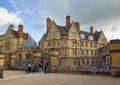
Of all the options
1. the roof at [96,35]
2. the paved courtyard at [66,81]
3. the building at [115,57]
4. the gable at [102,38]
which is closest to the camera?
the paved courtyard at [66,81]

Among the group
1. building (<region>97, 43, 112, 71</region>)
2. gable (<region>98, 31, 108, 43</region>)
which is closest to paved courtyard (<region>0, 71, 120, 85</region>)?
building (<region>97, 43, 112, 71</region>)

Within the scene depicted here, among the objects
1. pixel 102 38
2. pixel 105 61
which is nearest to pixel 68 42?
pixel 105 61

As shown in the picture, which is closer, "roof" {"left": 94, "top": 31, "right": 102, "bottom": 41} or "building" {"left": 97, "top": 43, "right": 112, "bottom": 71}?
"building" {"left": 97, "top": 43, "right": 112, "bottom": 71}

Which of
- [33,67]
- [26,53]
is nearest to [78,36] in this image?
[26,53]

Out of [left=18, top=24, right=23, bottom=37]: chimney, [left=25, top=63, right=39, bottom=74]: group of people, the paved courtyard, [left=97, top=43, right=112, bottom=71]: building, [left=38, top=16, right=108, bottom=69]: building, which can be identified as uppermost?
[left=18, top=24, right=23, bottom=37]: chimney

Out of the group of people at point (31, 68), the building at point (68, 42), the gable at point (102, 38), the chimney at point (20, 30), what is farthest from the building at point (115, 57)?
the gable at point (102, 38)

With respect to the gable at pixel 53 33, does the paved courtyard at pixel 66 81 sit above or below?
below

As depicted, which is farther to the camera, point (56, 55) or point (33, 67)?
point (33, 67)

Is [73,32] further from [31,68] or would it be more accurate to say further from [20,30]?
[31,68]

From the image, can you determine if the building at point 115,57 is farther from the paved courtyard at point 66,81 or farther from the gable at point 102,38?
the gable at point 102,38

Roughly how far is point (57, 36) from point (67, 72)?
1305 inches

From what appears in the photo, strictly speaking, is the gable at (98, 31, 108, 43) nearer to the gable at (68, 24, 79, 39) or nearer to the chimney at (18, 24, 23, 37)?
the gable at (68, 24, 79, 39)

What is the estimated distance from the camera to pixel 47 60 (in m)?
23.1

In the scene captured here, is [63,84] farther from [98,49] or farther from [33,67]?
[98,49]
